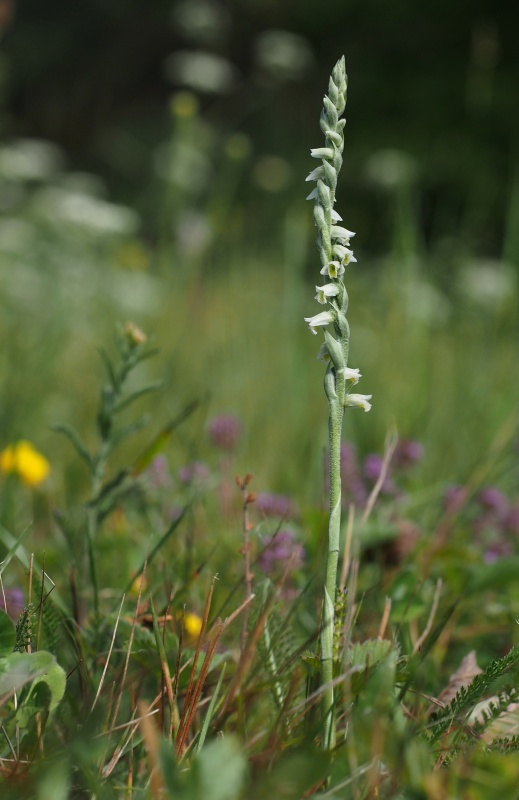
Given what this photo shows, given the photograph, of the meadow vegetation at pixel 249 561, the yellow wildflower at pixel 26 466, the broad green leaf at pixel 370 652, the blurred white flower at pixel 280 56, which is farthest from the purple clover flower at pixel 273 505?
the blurred white flower at pixel 280 56

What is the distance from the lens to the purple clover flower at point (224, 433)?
156 cm

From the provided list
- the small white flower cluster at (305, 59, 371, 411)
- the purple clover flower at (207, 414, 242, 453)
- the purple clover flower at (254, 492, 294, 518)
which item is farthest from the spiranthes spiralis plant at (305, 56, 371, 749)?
the purple clover flower at (207, 414, 242, 453)

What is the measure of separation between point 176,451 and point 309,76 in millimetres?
8543

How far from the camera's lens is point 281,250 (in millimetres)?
4613

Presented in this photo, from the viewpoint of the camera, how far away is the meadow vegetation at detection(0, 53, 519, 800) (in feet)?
2.03

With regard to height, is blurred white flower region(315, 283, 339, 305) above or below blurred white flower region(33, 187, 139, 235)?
above

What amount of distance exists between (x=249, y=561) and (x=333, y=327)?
0.37 m

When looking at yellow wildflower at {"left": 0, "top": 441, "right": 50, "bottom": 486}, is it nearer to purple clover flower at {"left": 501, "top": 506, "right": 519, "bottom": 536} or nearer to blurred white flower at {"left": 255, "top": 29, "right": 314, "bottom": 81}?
purple clover flower at {"left": 501, "top": 506, "right": 519, "bottom": 536}

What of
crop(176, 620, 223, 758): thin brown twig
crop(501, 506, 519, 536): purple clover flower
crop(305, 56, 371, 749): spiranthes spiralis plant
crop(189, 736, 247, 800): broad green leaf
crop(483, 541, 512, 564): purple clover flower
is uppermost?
crop(305, 56, 371, 749): spiranthes spiralis plant

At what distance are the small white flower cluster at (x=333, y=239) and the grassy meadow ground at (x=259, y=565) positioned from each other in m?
0.16

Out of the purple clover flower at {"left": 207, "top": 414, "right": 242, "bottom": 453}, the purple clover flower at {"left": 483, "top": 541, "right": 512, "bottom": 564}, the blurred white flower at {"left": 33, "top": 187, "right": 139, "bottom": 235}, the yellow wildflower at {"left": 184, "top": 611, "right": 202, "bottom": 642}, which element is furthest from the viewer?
the blurred white flower at {"left": 33, "top": 187, "right": 139, "bottom": 235}

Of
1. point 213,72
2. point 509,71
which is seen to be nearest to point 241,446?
point 213,72

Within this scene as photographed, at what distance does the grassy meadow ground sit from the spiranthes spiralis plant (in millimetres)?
34

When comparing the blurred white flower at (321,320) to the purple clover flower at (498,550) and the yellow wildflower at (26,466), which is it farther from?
the yellow wildflower at (26,466)
